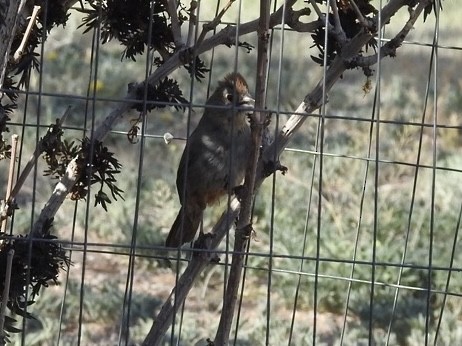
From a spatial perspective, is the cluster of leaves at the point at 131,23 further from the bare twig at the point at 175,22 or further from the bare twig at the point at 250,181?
the bare twig at the point at 250,181

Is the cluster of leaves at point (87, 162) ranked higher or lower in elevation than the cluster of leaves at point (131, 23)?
lower

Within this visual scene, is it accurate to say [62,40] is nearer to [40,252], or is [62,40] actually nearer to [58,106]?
[58,106]

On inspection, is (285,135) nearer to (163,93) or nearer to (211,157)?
(163,93)

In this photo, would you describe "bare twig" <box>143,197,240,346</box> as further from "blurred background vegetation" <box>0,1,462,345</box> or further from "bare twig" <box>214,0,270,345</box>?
"blurred background vegetation" <box>0,1,462,345</box>

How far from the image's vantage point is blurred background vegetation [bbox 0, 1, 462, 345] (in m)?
5.21

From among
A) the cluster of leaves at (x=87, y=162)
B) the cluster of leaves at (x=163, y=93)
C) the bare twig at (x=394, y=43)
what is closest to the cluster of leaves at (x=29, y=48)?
the cluster of leaves at (x=87, y=162)

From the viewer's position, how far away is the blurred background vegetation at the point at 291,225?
521cm

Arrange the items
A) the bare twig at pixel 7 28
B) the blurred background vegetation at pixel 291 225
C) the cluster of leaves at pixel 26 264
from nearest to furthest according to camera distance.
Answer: the bare twig at pixel 7 28 < the cluster of leaves at pixel 26 264 < the blurred background vegetation at pixel 291 225

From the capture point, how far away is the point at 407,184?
6.75 meters

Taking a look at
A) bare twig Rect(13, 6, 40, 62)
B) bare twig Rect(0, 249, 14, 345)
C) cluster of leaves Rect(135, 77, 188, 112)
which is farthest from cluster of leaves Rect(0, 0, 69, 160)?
bare twig Rect(0, 249, 14, 345)

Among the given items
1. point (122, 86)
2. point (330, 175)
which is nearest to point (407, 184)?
point (330, 175)

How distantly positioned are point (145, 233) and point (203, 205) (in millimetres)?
2144

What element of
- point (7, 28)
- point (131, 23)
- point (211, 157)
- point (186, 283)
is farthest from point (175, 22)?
point (211, 157)

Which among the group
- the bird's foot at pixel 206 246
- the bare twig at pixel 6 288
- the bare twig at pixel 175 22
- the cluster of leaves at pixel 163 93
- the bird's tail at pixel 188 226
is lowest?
the bare twig at pixel 6 288
